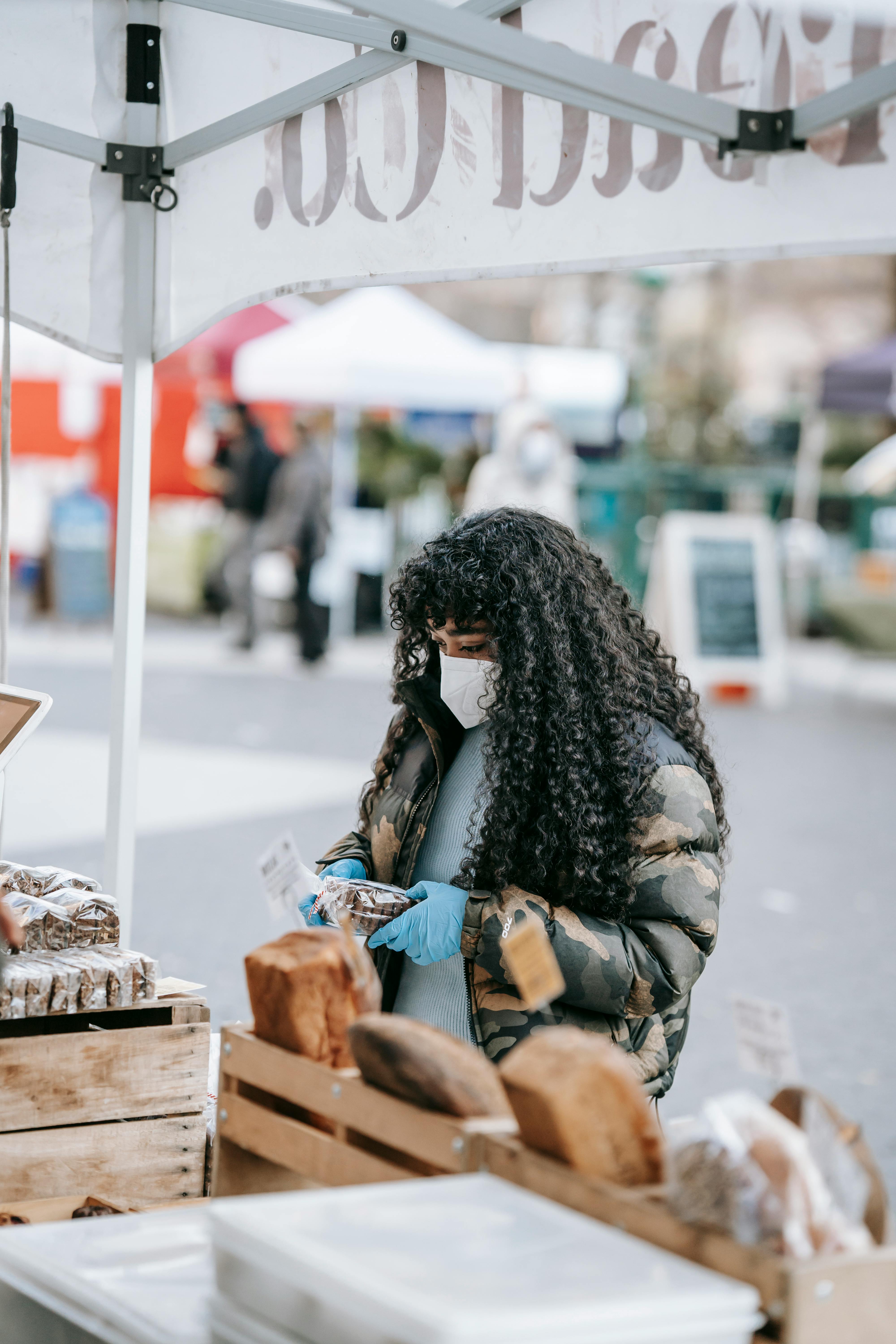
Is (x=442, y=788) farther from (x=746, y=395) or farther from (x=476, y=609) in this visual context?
(x=746, y=395)

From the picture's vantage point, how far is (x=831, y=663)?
57.5 ft

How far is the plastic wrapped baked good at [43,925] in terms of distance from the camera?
90.7 inches

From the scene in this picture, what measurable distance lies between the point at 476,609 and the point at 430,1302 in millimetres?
Answer: 1398

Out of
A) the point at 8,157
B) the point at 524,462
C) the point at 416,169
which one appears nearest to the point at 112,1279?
the point at 416,169

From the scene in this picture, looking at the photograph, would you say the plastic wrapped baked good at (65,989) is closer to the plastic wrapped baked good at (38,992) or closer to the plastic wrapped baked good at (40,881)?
the plastic wrapped baked good at (38,992)

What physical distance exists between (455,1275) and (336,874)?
4.77ft

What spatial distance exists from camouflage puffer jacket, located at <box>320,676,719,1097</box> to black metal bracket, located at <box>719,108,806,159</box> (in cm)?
90

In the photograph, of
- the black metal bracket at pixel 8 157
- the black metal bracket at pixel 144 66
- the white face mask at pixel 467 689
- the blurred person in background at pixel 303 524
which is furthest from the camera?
the blurred person in background at pixel 303 524

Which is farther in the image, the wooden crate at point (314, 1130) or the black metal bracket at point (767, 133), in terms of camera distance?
the black metal bracket at point (767, 133)

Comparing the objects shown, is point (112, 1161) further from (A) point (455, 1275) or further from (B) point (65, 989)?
(A) point (455, 1275)

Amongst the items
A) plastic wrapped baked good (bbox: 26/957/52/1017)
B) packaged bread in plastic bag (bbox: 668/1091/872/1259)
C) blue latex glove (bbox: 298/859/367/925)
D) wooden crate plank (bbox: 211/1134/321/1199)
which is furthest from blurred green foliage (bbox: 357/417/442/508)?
packaged bread in plastic bag (bbox: 668/1091/872/1259)

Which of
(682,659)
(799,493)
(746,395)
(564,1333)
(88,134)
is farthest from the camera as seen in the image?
(746,395)

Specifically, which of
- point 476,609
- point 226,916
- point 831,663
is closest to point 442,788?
point 476,609

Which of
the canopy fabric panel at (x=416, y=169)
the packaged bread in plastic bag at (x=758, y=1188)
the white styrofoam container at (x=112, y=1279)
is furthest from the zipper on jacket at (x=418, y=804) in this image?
the packaged bread in plastic bag at (x=758, y=1188)
